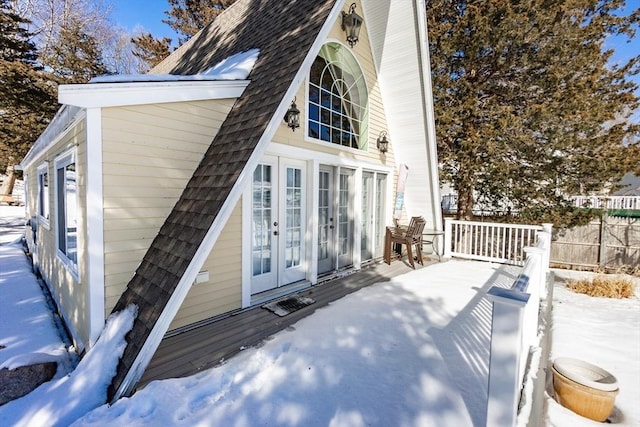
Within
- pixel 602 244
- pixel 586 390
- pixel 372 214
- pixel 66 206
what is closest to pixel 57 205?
pixel 66 206

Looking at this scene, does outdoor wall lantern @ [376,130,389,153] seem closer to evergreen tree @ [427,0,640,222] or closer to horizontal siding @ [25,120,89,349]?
evergreen tree @ [427,0,640,222]

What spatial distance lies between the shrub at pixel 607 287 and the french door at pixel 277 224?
544 cm

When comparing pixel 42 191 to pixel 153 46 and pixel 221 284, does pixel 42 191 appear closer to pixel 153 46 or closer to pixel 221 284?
pixel 221 284

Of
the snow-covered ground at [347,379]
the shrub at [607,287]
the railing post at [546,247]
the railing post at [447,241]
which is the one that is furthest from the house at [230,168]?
the shrub at [607,287]

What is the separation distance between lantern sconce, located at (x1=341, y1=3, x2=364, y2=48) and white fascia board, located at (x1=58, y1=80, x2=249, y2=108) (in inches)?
105

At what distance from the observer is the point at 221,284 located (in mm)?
3803

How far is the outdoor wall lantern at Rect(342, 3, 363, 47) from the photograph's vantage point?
5.29 metres

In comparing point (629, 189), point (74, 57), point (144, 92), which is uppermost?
point (74, 57)

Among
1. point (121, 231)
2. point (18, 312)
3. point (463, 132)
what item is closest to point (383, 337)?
point (121, 231)

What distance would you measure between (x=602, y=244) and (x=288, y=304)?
28.3ft

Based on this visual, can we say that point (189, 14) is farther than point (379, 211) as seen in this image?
Yes

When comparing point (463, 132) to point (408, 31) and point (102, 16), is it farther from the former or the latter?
point (102, 16)

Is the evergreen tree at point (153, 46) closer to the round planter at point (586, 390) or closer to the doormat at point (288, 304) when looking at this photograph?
the doormat at point (288, 304)

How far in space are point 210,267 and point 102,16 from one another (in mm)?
21716
